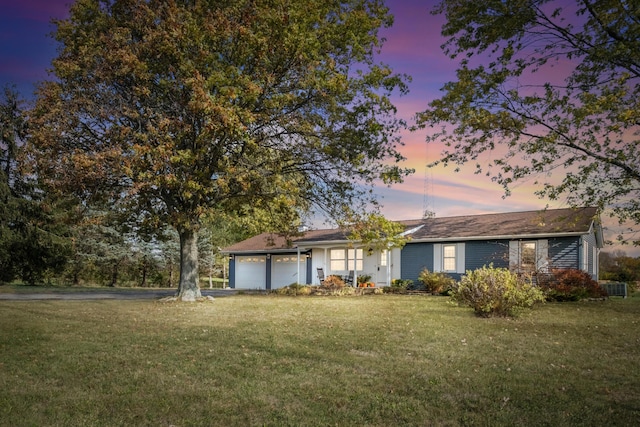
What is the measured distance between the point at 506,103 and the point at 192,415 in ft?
37.7

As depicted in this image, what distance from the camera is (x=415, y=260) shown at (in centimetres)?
2248

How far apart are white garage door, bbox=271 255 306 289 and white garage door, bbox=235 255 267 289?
0.81 metres

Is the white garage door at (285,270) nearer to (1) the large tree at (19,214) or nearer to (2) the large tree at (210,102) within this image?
(2) the large tree at (210,102)

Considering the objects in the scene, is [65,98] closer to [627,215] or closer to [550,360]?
[550,360]

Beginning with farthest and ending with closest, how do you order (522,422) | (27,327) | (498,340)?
(27,327) → (498,340) → (522,422)

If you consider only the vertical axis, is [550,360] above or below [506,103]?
below

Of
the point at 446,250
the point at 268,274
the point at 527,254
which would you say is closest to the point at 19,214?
the point at 268,274

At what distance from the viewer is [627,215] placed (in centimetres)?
1291

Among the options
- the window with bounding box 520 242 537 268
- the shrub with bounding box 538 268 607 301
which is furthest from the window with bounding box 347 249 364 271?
the shrub with bounding box 538 268 607 301

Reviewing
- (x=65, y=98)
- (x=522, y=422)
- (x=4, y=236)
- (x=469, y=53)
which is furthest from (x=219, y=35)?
(x=4, y=236)

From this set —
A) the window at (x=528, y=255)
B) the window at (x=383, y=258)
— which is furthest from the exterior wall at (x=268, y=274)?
the window at (x=528, y=255)

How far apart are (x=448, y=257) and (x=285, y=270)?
10.1 metres

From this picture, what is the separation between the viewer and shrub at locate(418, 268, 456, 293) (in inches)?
793

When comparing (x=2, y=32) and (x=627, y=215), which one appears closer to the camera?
(x=627, y=215)
